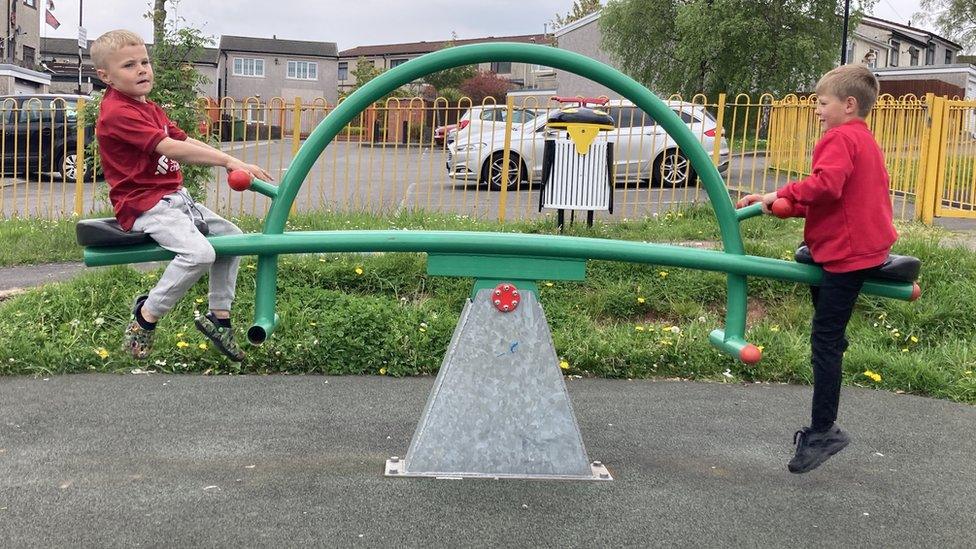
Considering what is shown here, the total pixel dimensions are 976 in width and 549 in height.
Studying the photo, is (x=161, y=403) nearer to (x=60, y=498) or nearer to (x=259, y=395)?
(x=259, y=395)

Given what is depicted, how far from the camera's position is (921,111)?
10.5m

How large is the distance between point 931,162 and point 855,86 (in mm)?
7883

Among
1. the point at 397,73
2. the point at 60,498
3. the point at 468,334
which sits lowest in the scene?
the point at 60,498

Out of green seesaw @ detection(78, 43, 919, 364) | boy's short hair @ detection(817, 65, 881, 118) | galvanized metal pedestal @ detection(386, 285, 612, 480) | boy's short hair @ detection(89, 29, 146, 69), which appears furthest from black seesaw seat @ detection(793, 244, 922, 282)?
boy's short hair @ detection(89, 29, 146, 69)

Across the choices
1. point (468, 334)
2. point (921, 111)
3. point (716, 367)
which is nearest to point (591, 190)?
point (716, 367)

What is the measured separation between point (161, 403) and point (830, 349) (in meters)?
3.09

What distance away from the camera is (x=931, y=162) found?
10.3 metres

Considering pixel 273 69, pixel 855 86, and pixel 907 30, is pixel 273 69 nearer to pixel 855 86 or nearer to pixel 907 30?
pixel 907 30

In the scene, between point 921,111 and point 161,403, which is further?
point 921,111

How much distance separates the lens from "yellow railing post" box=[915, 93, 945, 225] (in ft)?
33.1

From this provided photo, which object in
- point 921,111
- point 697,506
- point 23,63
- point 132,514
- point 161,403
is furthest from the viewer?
point 23,63

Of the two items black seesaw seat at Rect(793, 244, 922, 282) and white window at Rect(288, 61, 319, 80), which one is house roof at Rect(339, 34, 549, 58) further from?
black seesaw seat at Rect(793, 244, 922, 282)

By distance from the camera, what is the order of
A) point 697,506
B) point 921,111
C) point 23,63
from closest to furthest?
point 697,506 < point 921,111 < point 23,63

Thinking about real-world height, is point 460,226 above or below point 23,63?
below
